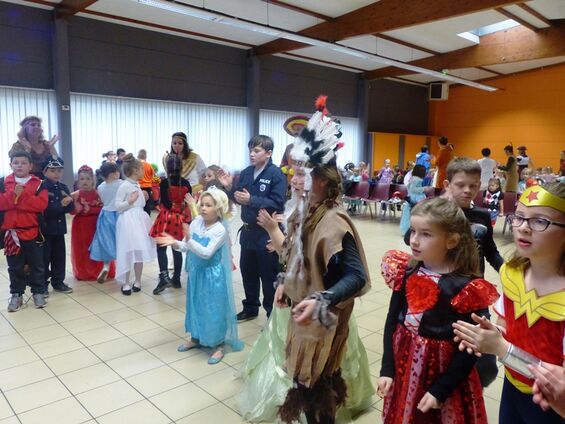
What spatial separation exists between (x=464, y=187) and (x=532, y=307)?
0.97 metres

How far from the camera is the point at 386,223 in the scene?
31.0 feet

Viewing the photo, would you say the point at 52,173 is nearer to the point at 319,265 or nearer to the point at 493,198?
the point at 319,265

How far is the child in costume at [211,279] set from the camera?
3004 mm

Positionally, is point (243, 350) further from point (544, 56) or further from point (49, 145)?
point (544, 56)

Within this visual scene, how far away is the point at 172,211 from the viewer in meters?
4.28

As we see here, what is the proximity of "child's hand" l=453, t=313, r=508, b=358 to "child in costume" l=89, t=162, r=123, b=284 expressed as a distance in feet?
13.5

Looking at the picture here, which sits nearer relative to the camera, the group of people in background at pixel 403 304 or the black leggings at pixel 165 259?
the group of people in background at pixel 403 304

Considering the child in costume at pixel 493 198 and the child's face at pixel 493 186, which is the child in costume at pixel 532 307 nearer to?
the child in costume at pixel 493 198

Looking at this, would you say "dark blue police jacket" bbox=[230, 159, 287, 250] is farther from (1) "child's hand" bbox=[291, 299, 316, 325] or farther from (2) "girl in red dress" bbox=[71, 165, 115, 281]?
(2) "girl in red dress" bbox=[71, 165, 115, 281]

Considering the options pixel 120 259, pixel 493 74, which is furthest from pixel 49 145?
pixel 493 74

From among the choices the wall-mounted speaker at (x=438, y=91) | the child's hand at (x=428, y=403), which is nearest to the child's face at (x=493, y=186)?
the child's hand at (x=428, y=403)

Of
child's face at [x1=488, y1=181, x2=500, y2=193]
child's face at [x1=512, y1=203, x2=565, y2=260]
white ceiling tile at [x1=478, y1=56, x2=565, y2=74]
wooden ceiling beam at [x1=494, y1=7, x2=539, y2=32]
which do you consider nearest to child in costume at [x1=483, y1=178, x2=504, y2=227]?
child's face at [x1=488, y1=181, x2=500, y2=193]

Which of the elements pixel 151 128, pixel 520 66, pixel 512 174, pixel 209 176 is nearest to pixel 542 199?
pixel 209 176

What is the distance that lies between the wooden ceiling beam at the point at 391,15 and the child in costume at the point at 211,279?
628cm
